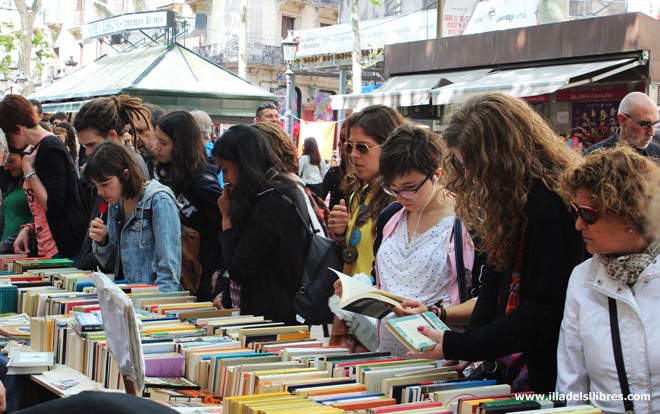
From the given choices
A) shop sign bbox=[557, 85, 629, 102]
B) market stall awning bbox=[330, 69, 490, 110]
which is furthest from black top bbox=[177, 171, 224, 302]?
market stall awning bbox=[330, 69, 490, 110]

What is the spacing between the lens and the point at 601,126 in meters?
9.52

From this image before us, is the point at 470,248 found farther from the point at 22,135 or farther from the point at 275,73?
the point at 275,73

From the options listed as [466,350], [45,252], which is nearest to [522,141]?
[466,350]

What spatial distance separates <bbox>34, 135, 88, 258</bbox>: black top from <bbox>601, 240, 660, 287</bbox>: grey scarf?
4.28 meters

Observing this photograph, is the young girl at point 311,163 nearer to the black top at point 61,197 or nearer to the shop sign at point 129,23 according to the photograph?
the shop sign at point 129,23

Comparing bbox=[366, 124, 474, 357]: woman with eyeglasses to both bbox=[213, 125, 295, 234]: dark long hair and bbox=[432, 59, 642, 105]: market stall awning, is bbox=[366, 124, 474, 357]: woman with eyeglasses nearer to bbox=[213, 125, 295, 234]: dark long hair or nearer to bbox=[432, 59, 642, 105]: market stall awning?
bbox=[213, 125, 295, 234]: dark long hair

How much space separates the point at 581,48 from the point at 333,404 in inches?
353

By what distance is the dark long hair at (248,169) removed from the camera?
4.05 m

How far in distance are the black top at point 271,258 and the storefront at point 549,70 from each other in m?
5.13

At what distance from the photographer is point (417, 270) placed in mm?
3344

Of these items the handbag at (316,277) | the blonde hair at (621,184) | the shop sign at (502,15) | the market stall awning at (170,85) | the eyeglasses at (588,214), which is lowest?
the handbag at (316,277)

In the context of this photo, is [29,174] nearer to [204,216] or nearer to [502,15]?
[204,216]

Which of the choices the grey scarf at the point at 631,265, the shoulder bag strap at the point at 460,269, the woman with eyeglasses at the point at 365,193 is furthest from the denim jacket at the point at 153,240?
the grey scarf at the point at 631,265

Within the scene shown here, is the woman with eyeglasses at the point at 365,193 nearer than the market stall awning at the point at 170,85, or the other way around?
the woman with eyeglasses at the point at 365,193
